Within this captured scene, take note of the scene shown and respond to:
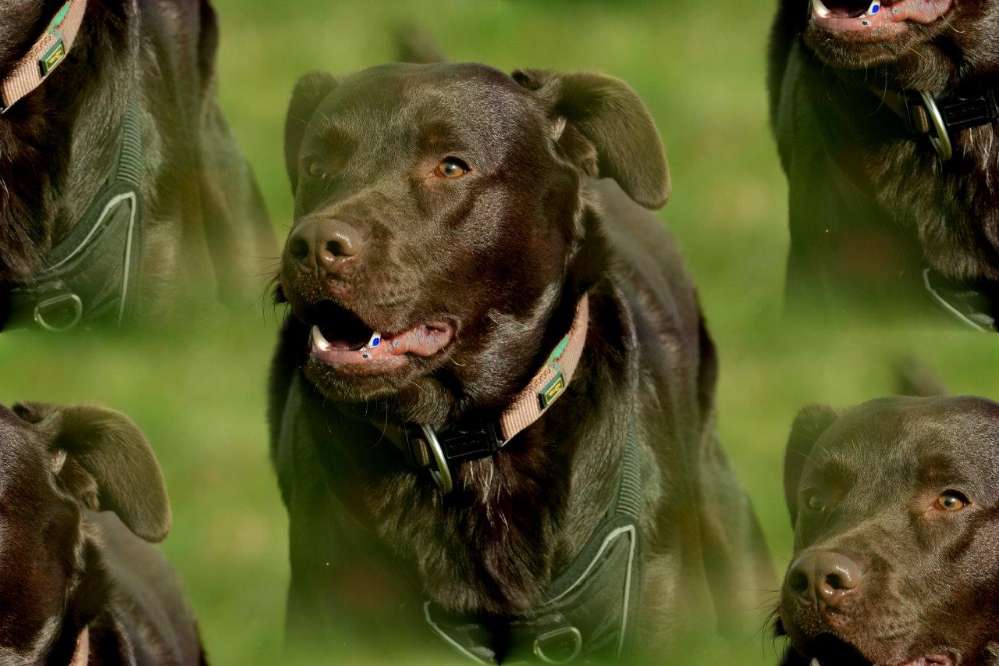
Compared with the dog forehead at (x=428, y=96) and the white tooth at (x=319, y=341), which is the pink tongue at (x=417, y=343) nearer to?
the white tooth at (x=319, y=341)

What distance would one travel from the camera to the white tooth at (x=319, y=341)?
3.49m

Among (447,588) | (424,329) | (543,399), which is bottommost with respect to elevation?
(447,588)

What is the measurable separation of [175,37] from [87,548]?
5.05ft

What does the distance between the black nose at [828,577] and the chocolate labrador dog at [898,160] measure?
1241mm

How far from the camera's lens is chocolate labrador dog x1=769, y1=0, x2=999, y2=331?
4.09 m

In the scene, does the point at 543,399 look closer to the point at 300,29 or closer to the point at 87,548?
the point at 87,548

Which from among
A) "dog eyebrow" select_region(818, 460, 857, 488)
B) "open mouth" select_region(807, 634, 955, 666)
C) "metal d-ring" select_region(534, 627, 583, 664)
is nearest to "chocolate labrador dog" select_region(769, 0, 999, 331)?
"dog eyebrow" select_region(818, 460, 857, 488)

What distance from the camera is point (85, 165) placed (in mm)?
4160

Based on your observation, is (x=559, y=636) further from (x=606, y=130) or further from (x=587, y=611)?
(x=606, y=130)

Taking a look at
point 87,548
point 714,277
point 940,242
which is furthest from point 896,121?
point 87,548

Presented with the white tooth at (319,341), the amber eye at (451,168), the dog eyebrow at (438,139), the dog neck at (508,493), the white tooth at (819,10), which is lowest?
the dog neck at (508,493)

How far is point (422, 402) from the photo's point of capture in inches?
149

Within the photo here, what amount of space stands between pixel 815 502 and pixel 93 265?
1994 mm

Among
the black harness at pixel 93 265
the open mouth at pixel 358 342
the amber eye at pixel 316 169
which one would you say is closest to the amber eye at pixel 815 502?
the open mouth at pixel 358 342
